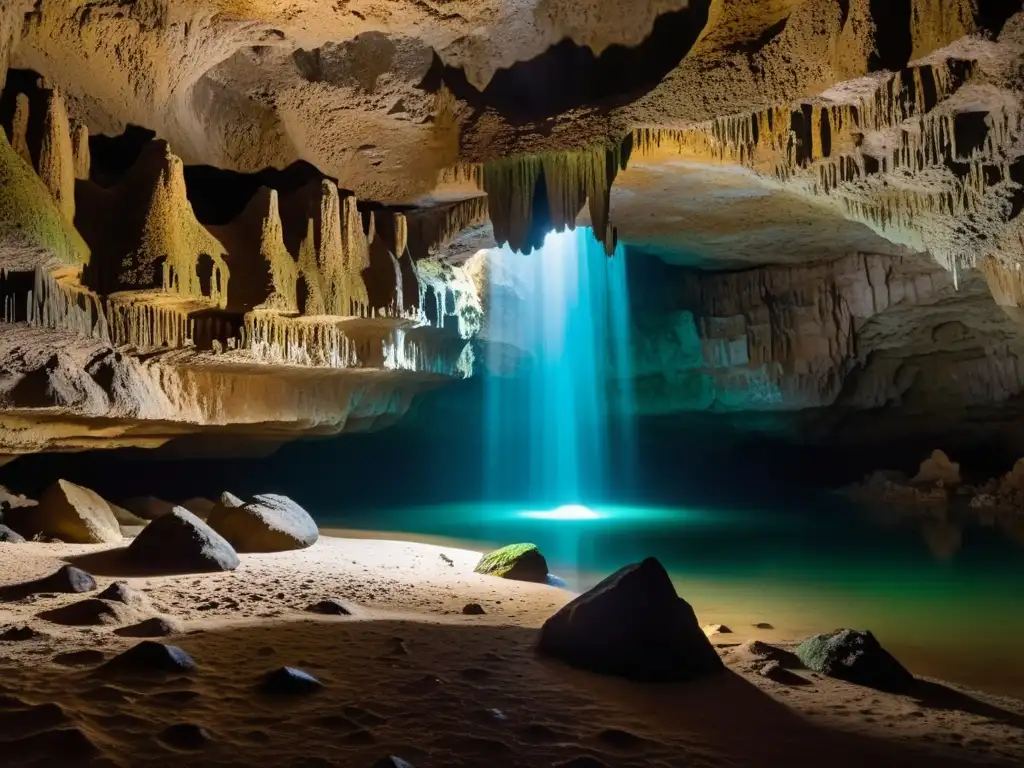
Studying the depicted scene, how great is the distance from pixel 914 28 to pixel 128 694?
8.61m

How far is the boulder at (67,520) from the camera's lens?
34.8 feet

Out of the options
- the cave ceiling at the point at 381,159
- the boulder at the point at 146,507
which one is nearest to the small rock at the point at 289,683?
the cave ceiling at the point at 381,159

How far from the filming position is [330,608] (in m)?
6.73

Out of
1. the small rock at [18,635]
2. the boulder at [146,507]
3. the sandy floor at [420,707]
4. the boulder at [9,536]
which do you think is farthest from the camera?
the boulder at [146,507]

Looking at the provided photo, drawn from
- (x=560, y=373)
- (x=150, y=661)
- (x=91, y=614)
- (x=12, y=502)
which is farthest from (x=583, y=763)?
(x=560, y=373)

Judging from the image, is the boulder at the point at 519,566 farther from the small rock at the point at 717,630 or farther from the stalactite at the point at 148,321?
the stalactite at the point at 148,321

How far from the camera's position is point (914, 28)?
8.06 meters

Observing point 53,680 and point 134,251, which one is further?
point 134,251

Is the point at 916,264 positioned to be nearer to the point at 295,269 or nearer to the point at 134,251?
the point at 295,269

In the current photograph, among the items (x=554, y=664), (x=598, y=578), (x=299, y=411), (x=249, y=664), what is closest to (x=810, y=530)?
(x=598, y=578)

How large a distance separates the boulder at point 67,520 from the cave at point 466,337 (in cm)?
6

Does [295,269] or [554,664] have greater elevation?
[295,269]

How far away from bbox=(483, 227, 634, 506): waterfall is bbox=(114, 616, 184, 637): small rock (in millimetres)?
12926

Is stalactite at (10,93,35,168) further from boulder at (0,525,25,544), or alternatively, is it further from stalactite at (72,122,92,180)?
boulder at (0,525,25,544)
